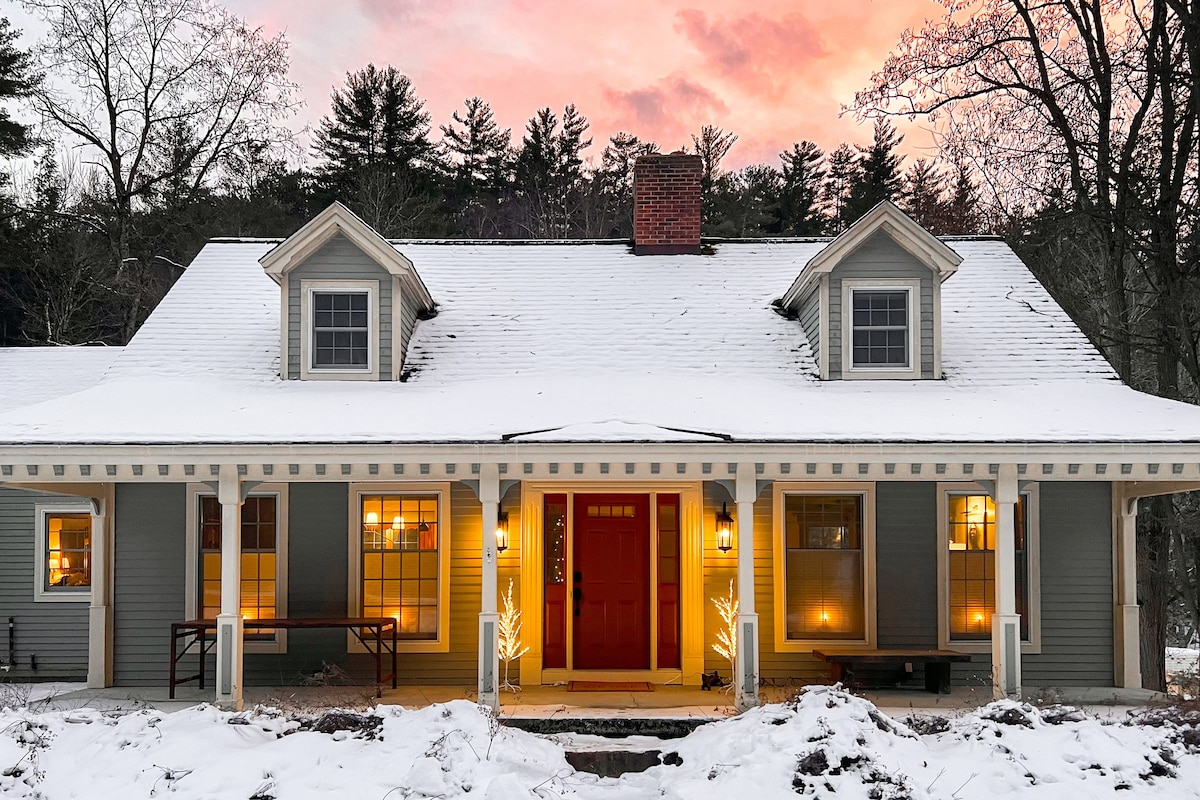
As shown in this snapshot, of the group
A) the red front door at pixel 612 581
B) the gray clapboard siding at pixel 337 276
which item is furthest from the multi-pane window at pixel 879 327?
the gray clapboard siding at pixel 337 276

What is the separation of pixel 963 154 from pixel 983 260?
12.5 feet

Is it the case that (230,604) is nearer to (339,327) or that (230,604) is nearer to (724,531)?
(339,327)

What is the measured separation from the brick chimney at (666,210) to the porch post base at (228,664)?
25.5ft

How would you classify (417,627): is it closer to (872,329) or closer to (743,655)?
(743,655)

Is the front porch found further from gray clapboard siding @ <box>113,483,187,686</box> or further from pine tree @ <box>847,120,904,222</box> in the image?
pine tree @ <box>847,120,904,222</box>

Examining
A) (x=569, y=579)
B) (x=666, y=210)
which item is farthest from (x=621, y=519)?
(x=666, y=210)

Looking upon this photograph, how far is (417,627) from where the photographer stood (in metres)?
11.2

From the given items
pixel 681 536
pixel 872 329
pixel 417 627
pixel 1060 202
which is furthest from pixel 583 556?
pixel 1060 202

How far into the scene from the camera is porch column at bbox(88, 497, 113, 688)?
11.0m

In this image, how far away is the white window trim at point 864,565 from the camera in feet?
36.3

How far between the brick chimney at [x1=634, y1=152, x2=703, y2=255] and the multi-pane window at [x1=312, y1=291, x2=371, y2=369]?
4516 mm

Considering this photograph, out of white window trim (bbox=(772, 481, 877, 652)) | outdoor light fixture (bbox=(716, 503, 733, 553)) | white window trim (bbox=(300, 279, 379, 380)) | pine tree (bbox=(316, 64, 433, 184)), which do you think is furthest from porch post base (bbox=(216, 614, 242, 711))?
pine tree (bbox=(316, 64, 433, 184))

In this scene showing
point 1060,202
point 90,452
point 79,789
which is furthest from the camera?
point 1060,202

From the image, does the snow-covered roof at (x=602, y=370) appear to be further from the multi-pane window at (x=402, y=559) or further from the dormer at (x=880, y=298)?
the multi-pane window at (x=402, y=559)
